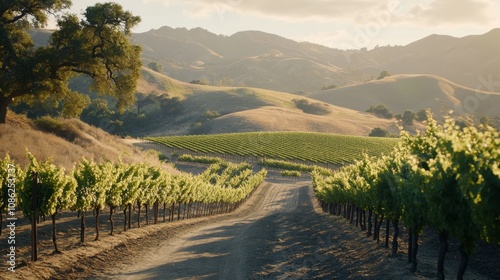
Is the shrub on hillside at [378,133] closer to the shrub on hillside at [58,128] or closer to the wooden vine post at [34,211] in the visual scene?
the shrub on hillside at [58,128]

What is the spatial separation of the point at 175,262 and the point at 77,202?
249 inches

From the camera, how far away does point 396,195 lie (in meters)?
23.0

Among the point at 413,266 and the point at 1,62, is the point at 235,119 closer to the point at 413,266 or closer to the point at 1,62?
the point at 1,62

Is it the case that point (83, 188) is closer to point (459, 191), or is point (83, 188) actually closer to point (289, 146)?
point (459, 191)

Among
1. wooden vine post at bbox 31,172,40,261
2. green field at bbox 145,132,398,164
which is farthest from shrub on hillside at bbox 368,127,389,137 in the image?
wooden vine post at bbox 31,172,40,261

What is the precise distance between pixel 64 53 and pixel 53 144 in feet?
34.3

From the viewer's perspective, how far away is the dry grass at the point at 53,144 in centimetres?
4503

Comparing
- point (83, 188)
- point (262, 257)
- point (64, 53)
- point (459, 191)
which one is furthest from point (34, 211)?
point (64, 53)

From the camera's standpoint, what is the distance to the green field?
4498 inches

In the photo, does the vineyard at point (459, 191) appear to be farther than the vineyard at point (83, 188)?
No

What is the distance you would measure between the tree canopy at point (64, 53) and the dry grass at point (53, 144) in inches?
123

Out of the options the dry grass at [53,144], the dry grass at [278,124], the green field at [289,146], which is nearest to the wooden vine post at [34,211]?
the dry grass at [53,144]

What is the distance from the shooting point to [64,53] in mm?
48125

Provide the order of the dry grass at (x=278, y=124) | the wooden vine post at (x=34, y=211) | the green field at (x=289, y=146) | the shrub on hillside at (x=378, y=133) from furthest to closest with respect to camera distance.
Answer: the shrub on hillside at (x=378, y=133) → the dry grass at (x=278, y=124) → the green field at (x=289, y=146) → the wooden vine post at (x=34, y=211)
